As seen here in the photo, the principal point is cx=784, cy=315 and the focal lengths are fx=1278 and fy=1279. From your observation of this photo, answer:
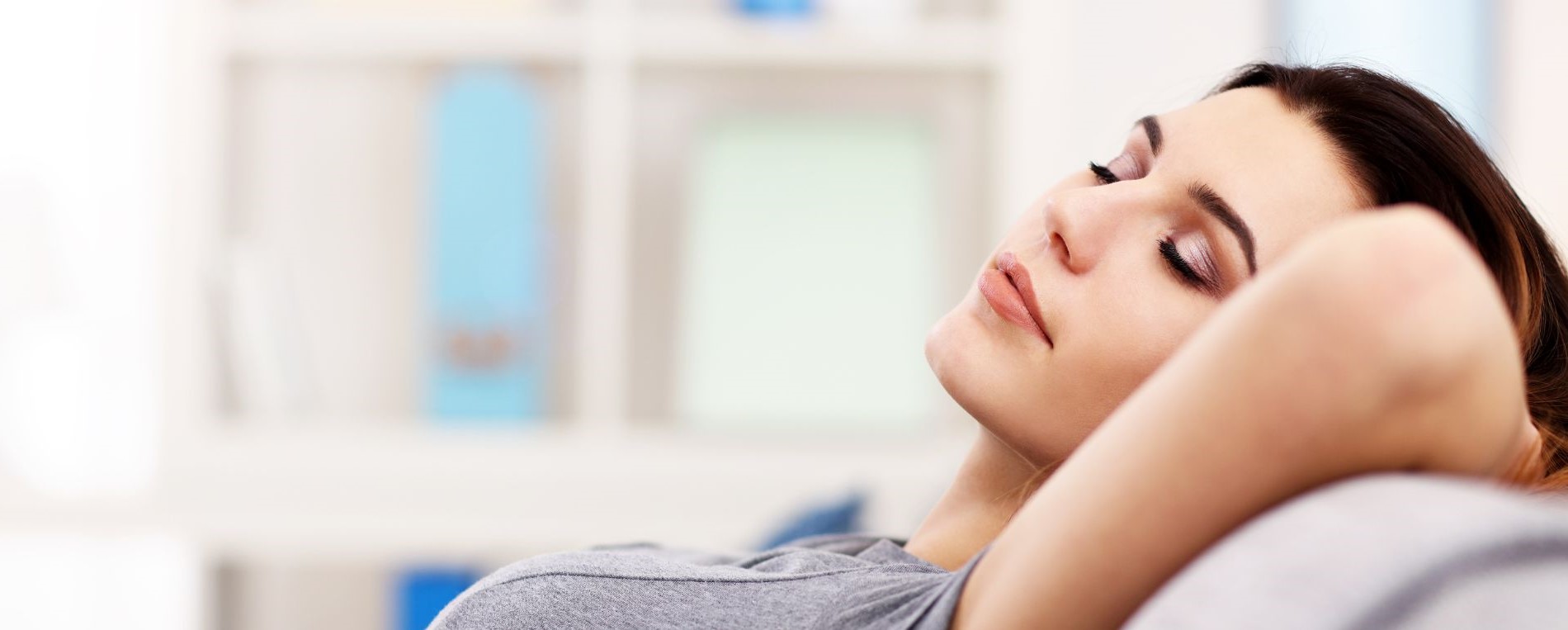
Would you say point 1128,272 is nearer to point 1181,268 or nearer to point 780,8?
point 1181,268

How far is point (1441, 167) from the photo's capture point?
85 centimetres

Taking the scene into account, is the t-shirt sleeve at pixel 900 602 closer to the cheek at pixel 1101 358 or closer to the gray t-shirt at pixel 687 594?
the gray t-shirt at pixel 687 594

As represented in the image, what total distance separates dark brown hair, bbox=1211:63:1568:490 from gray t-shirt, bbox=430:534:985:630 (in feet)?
1.35

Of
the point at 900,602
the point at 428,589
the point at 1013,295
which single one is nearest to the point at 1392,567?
the point at 900,602

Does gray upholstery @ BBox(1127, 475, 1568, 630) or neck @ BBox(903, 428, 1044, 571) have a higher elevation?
gray upholstery @ BBox(1127, 475, 1568, 630)

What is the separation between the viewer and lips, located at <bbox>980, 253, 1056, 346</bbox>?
0.87m

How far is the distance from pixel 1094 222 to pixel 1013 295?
2.9 inches

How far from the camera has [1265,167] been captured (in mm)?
851

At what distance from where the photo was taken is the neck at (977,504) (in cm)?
94

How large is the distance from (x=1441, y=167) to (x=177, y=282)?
1933 mm

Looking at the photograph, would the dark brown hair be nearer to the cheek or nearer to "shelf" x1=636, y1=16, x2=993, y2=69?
the cheek

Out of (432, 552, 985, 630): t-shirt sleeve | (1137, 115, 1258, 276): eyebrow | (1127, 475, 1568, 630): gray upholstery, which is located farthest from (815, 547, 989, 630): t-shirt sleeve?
(1137, 115, 1258, 276): eyebrow

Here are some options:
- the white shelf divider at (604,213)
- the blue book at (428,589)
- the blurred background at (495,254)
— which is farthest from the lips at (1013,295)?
the blue book at (428,589)

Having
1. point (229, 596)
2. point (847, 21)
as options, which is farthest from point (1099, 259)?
point (229, 596)
